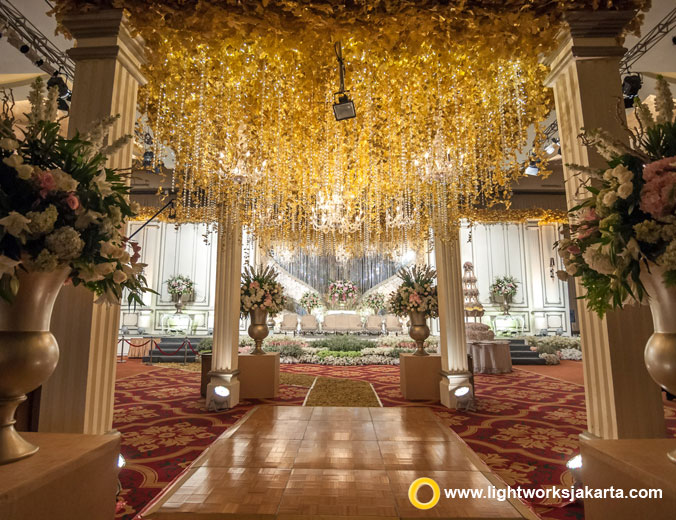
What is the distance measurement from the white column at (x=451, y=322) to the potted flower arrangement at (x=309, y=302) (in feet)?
31.8

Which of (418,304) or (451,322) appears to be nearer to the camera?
(451,322)

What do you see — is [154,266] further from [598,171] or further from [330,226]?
[598,171]

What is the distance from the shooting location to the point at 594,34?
2.41 meters

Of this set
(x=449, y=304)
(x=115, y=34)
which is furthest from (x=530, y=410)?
(x=115, y=34)

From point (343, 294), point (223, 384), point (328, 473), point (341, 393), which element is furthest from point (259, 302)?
point (343, 294)

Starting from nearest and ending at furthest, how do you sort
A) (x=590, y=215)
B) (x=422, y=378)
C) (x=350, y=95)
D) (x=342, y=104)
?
1. (x=590, y=215)
2. (x=342, y=104)
3. (x=350, y=95)
4. (x=422, y=378)

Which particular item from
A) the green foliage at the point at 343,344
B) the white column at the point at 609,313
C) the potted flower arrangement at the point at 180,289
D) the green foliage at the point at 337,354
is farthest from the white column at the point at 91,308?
the potted flower arrangement at the point at 180,289

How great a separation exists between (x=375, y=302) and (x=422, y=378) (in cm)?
914

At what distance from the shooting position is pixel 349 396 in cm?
561

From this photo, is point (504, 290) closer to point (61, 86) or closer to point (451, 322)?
point (451, 322)

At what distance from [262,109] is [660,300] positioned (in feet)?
12.2

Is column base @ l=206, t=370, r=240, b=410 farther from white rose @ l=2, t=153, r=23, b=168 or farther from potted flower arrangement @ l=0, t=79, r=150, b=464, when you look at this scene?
white rose @ l=2, t=153, r=23, b=168

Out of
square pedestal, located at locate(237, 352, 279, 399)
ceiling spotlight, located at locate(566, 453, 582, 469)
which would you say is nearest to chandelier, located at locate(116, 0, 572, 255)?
square pedestal, located at locate(237, 352, 279, 399)

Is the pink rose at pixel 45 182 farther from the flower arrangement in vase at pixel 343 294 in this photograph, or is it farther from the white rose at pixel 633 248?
the flower arrangement in vase at pixel 343 294
